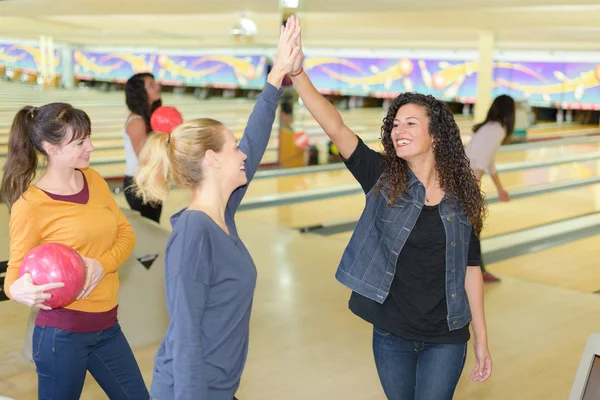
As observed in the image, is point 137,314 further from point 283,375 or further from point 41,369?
point 41,369

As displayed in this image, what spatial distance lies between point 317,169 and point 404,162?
7.54 m

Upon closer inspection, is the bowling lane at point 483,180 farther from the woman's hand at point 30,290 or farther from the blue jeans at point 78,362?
the woman's hand at point 30,290

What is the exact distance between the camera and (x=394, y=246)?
182cm

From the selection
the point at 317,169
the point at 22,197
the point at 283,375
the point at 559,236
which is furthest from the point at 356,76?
the point at 22,197

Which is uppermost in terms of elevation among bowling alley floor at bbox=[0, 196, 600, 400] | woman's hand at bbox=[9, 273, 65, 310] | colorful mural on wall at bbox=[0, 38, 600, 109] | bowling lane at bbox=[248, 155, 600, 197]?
colorful mural on wall at bbox=[0, 38, 600, 109]

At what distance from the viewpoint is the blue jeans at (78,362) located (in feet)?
6.05

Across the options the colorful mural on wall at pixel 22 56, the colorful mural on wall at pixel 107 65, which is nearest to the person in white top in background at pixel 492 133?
the colorful mural on wall at pixel 22 56

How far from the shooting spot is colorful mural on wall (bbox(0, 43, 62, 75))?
63.9ft

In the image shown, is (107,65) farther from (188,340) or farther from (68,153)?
(188,340)

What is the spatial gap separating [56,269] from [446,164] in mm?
995

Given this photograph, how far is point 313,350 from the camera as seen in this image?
343 centimetres

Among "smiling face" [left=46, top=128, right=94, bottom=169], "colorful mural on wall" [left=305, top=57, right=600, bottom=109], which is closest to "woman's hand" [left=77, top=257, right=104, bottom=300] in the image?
"smiling face" [left=46, top=128, right=94, bottom=169]

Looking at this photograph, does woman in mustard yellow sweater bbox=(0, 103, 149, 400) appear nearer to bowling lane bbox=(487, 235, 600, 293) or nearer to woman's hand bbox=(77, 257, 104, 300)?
woman's hand bbox=(77, 257, 104, 300)

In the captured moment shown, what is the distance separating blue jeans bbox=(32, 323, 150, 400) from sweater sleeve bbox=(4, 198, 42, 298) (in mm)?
167
